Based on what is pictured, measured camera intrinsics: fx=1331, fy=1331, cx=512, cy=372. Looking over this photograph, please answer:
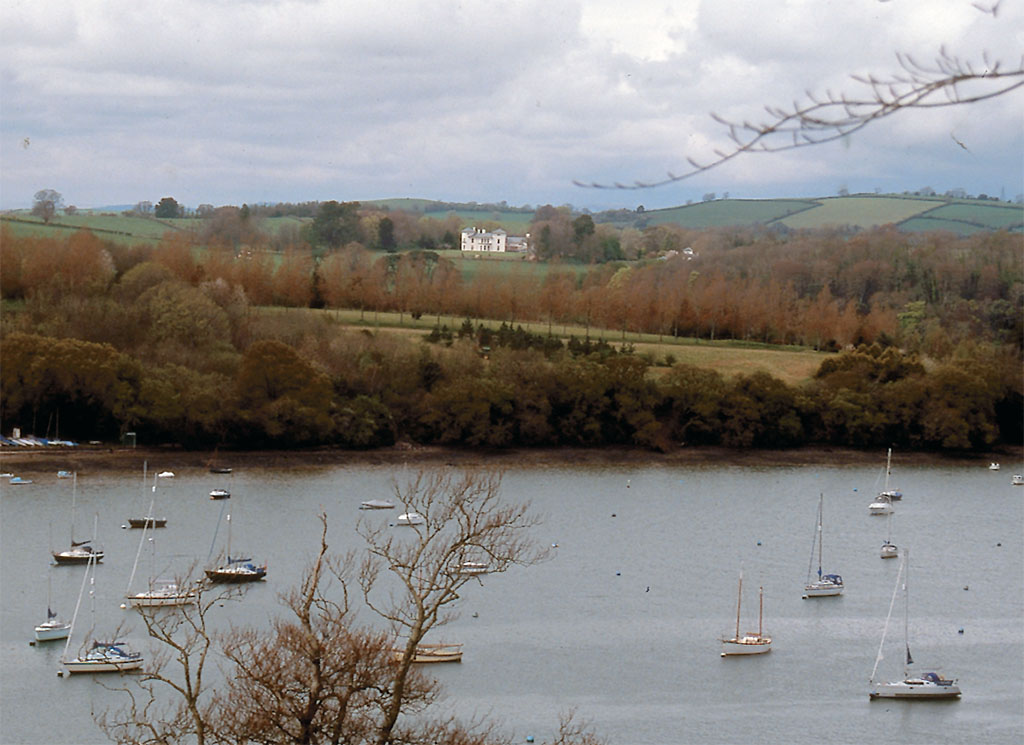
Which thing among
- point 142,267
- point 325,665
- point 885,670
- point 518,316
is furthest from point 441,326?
point 325,665

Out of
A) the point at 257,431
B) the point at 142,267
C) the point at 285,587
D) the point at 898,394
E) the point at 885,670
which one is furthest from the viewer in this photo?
the point at 142,267

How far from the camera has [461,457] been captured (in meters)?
34.9

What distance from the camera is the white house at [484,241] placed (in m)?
68.6

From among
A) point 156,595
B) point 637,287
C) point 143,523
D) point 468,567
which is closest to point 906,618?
point 468,567

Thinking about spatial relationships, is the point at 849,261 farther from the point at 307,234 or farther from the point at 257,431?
the point at 257,431

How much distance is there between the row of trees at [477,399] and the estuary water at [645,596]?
9.27 ft

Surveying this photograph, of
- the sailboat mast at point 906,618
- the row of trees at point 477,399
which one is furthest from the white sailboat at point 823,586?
the row of trees at point 477,399

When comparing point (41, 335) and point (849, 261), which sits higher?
point (849, 261)

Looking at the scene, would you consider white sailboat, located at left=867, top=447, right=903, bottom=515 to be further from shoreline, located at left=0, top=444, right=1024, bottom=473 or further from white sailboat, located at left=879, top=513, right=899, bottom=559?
shoreline, located at left=0, top=444, right=1024, bottom=473

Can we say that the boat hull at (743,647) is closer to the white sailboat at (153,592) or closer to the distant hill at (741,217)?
the white sailboat at (153,592)

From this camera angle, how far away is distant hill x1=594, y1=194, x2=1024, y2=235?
6531 centimetres

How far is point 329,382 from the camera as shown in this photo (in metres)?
36.2

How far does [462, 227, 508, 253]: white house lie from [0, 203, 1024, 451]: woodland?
29.6ft

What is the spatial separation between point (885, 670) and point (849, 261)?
4401 cm
